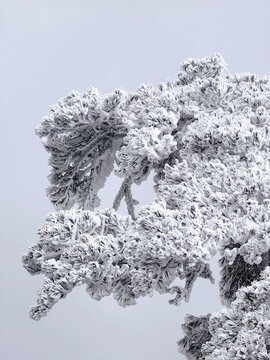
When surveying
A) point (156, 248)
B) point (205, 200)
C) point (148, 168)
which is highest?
point (148, 168)

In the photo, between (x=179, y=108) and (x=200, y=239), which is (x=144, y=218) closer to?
(x=200, y=239)

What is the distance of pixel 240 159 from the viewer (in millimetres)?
11281

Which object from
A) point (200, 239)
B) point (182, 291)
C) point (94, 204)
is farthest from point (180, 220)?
point (94, 204)

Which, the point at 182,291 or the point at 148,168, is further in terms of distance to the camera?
the point at 148,168

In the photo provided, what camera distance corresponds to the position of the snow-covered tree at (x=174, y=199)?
1016cm

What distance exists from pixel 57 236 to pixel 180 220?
1.34 meters

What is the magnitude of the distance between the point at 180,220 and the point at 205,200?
51 cm

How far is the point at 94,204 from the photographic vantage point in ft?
44.5

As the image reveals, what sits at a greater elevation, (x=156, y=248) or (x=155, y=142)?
(x=155, y=142)

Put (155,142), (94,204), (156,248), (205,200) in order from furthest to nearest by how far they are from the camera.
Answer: (94,204)
(155,142)
(205,200)
(156,248)

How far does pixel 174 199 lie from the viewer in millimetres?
10914

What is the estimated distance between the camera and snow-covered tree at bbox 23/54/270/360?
33.3 feet

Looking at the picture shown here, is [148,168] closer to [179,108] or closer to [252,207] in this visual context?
[179,108]

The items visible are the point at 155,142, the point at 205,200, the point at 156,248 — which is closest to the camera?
the point at 156,248
